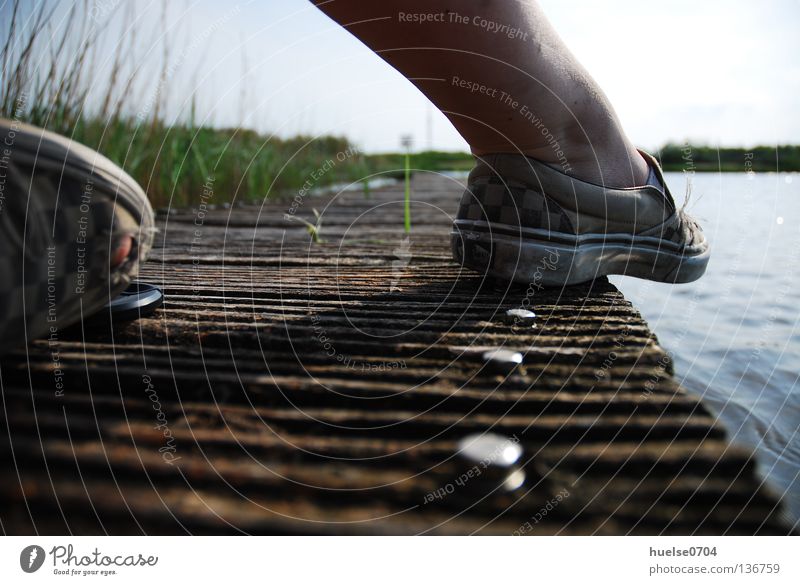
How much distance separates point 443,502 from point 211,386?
37 centimetres

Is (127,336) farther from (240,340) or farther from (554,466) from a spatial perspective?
(554,466)

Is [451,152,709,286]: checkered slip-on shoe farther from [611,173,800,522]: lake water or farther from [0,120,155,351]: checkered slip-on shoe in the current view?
[0,120,155,351]: checkered slip-on shoe

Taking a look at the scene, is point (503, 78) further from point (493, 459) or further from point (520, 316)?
point (493, 459)

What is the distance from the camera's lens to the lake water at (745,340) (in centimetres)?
155

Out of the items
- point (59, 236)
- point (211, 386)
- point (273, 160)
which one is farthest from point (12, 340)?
point (273, 160)

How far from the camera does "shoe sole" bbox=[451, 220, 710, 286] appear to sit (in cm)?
132

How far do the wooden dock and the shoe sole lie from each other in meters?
0.21

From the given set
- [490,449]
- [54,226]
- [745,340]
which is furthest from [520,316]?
[745,340]

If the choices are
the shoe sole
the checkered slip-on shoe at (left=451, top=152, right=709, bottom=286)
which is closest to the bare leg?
the checkered slip-on shoe at (left=451, top=152, right=709, bottom=286)

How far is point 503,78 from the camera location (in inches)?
48.4

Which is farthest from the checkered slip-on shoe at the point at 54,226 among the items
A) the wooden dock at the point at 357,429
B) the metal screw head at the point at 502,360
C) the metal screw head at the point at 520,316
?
the metal screw head at the point at 520,316

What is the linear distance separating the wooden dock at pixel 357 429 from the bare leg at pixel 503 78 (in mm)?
451

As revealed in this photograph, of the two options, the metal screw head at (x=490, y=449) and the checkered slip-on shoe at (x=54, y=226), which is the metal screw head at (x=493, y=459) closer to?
the metal screw head at (x=490, y=449)

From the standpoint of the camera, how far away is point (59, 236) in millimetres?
742
